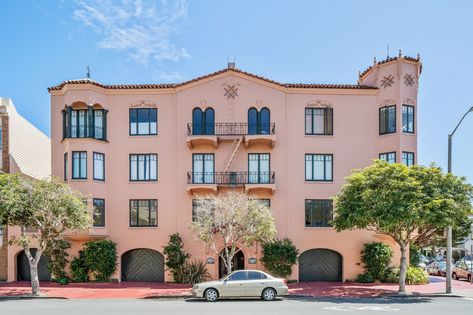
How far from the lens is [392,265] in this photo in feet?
85.3

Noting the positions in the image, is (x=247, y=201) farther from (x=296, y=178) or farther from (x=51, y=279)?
(x=51, y=279)

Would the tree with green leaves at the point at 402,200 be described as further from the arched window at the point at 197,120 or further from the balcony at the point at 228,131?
the arched window at the point at 197,120

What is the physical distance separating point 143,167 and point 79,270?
23.4ft

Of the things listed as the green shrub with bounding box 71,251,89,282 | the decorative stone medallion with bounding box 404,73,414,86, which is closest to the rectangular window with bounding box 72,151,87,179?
the green shrub with bounding box 71,251,89,282

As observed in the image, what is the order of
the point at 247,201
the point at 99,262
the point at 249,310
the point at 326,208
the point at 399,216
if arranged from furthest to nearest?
the point at 326,208
the point at 99,262
the point at 247,201
the point at 399,216
the point at 249,310

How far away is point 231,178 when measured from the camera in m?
26.2

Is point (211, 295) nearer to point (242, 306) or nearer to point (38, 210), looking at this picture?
point (242, 306)

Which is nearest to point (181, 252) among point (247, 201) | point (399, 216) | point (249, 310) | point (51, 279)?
point (247, 201)

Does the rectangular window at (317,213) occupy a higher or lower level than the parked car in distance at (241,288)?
higher

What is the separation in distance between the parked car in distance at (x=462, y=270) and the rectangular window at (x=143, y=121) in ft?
75.5

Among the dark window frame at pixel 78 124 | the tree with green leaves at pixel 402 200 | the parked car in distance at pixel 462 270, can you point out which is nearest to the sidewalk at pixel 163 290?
the tree with green leaves at pixel 402 200

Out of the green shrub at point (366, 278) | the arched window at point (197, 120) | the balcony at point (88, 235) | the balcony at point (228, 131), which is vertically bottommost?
the green shrub at point (366, 278)

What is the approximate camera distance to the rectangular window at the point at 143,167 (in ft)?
87.9

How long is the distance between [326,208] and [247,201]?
6.39 m
